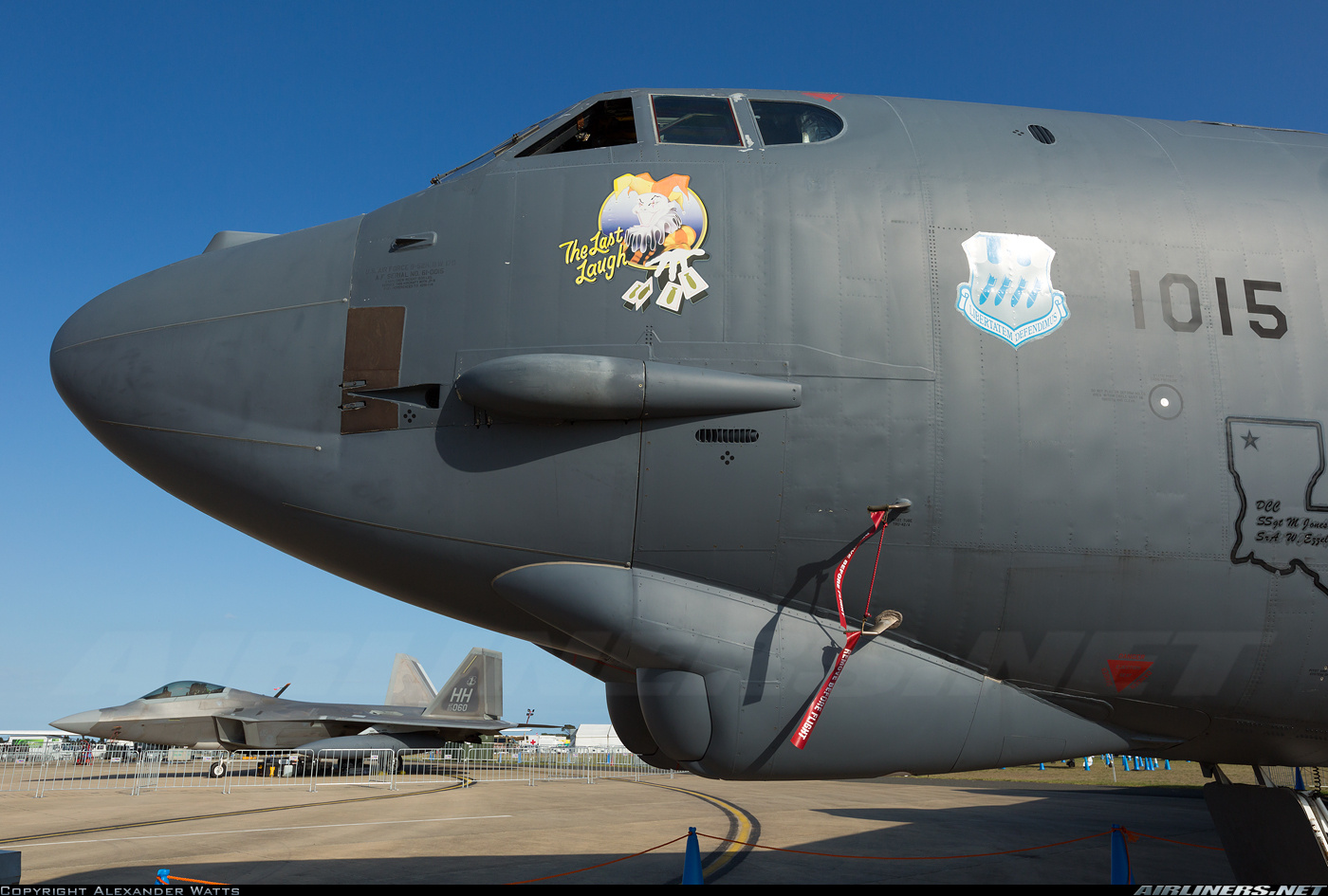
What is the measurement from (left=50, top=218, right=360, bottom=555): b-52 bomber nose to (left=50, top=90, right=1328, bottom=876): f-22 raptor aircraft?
0.06 ft

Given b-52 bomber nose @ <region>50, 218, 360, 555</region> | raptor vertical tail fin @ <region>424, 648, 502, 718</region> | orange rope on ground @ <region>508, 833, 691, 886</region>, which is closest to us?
b-52 bomber nose @ <region>50, 218, 360, 555</region>

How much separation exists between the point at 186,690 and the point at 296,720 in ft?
11.8

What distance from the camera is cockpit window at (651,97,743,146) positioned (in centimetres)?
461

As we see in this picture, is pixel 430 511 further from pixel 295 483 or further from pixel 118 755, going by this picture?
pixel 118 755

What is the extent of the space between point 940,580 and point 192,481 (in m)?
3.92

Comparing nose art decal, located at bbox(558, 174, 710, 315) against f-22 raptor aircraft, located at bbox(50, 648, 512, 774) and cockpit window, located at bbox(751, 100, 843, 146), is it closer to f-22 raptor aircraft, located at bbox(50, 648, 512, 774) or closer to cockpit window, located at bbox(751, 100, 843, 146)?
cockpit window, located at bbox(751, 100, 843, 146)

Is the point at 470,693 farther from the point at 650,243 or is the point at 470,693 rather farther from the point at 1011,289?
the point at 1011,289

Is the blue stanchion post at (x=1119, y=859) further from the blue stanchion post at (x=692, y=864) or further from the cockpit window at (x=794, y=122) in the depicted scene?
the cockpit window at (x=794, y=122)

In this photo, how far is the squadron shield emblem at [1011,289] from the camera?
4223 mm

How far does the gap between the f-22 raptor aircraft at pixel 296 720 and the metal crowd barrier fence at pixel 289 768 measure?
873 mm

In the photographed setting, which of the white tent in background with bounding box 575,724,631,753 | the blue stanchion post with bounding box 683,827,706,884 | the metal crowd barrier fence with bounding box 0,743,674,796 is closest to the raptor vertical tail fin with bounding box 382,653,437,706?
the metal crowd barrier fence with bounding box 0,743,674,796

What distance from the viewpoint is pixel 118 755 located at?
41.4m

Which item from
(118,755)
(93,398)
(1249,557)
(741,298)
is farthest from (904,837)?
(118,755)

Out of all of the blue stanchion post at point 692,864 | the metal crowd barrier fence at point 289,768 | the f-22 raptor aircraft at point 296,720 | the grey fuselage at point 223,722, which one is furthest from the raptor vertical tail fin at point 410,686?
the blue stanchion post at point 692,864
